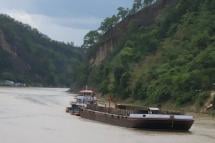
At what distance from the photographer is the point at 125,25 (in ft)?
518

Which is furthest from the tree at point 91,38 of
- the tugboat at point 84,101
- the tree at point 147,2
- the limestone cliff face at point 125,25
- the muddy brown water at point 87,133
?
the muddy brown water at point 87,133

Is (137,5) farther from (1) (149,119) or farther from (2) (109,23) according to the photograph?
(1) (149,119)

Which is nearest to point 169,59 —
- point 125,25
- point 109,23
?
point 125,25

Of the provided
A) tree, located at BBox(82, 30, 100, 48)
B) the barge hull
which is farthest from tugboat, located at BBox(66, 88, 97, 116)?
tree, located at BBox(82, 30, 100, 48)

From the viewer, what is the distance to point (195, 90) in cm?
7375

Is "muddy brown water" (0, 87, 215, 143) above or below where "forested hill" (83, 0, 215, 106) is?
below

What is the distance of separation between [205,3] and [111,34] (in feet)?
220

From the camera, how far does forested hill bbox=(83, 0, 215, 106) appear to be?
248ft

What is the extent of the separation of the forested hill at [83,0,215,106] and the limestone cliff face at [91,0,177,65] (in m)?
1.02

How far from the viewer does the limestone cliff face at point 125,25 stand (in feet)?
464

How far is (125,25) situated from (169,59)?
66.2 meters

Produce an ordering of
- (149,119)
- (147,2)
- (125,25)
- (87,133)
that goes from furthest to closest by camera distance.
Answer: (147,2) → (125,25) → (149,119) → (87,133)

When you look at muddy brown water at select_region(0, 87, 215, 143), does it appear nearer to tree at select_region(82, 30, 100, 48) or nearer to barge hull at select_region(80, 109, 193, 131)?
barge hull at select_region(80, 109, 193, 131)

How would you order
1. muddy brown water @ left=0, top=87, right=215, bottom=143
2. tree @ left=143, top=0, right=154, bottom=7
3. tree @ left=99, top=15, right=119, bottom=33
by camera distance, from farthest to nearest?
tree @ left=99, top=15, right=119, bottom=33 < tree @ left=143, top=0, right=154, bottom=7 < muddy brown water @ left=0, top=87, right=215, bottom=143
